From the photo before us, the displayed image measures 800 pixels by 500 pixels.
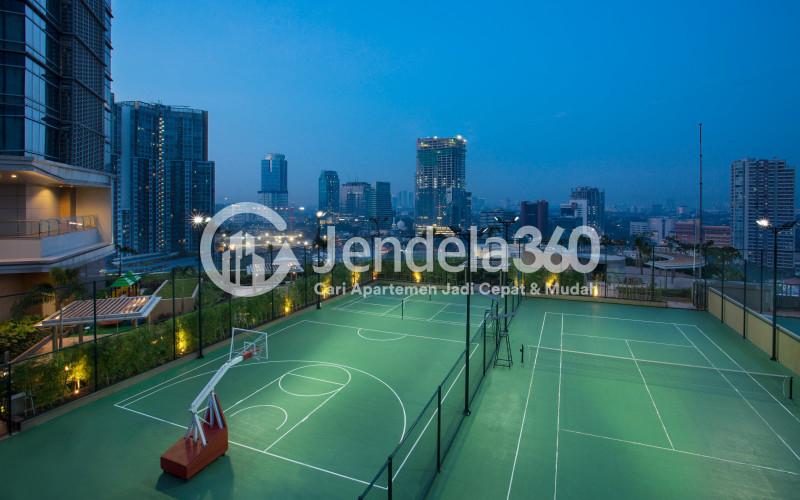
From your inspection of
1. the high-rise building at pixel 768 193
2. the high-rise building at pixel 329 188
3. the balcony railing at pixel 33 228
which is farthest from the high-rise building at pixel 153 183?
the high-rise building at pixel 768 193

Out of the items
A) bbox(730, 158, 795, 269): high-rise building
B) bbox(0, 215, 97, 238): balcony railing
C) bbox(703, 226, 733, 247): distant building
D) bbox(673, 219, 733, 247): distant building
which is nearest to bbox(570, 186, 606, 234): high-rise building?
bbox(673, 219, 733, 247): distant building

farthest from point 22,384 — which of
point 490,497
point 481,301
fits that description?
point 481,301

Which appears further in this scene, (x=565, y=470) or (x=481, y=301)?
(x=481, y=301)

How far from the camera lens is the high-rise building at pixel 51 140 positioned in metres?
14.4

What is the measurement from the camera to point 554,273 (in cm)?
2344

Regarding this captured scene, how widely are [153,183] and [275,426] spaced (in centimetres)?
6635

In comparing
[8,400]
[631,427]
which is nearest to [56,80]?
[8,400]

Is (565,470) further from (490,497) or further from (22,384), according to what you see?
(22,384)

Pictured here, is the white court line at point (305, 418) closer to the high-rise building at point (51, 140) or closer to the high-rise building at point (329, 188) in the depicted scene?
the high-rise building at point (51, 140)

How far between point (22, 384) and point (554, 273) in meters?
22.2

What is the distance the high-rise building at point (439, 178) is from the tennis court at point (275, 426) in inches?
1362

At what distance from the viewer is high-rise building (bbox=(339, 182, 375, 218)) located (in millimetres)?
72875

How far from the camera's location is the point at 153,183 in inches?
2486

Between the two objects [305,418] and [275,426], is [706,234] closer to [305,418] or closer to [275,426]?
[305,418]
